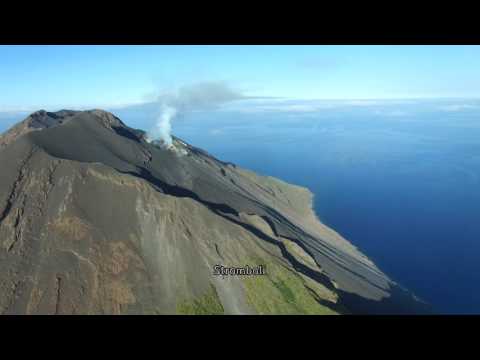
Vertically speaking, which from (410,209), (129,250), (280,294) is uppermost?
(410,209)

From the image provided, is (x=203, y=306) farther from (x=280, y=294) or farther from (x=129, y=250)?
(x=129, y=250)

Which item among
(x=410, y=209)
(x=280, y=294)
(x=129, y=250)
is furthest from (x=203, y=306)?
(x=410, y=209)

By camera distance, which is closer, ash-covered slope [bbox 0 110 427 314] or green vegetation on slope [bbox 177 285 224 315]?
green vegetation on slope [bbox 177 285 224 315]

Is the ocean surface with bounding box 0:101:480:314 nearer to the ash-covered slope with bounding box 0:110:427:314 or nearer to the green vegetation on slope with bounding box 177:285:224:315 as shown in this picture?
the ash-covered slope with bounding box 0:110:427:314

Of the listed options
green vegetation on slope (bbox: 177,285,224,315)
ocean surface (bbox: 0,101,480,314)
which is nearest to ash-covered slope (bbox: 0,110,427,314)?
green vegetation on slope (bbox: 177,285,224,315)

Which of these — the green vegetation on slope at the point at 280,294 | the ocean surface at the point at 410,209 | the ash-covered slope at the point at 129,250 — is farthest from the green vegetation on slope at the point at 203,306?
the ocean surface at the point at 410,209

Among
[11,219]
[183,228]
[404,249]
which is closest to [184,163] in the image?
[183,228]

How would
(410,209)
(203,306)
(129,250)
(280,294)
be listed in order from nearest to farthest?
(203,306)
(280,294)
(129,250)
(410,209)

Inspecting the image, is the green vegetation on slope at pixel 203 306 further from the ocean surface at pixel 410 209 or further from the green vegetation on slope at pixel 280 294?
the ocean surface at pixel 410 209

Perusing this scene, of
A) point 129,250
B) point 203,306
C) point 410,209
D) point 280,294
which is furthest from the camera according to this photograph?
point 410,209
